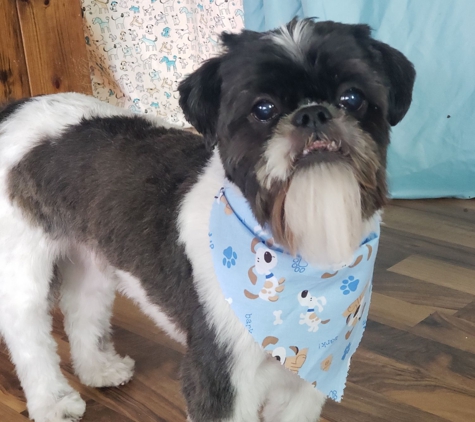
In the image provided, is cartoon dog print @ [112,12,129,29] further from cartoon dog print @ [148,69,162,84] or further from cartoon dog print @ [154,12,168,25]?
cartoon dog print @ [148,69,162,84]

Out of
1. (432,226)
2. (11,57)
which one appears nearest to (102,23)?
(11,57)

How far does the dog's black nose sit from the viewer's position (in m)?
0.99

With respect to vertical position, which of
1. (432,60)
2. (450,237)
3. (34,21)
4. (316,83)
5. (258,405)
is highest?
(316,83)

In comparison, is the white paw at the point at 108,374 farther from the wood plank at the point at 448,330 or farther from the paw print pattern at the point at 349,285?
the wood plank at the point at 448,330

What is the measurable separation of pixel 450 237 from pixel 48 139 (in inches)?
73.0

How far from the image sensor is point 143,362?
1.87m

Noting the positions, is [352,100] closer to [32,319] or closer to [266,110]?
[266,110]

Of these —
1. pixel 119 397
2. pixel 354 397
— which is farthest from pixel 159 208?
pixel 354 397

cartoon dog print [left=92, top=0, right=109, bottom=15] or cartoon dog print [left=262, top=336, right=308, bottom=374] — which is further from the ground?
cartoon dog print [left=92, top=0, right=109, bottom=15]

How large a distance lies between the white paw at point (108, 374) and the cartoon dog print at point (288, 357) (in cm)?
64

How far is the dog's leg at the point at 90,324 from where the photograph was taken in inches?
69.1

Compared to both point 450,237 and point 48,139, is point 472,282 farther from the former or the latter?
point 48,139

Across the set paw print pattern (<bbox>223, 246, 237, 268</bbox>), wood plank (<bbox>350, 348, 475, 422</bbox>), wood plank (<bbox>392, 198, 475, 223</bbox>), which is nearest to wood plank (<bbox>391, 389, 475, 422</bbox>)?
wood plank (<bbox>350, 348, 475, 422</bbox>)

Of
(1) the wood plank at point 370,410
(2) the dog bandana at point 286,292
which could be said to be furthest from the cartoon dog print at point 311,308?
(1) the wood plank at point 370,410
